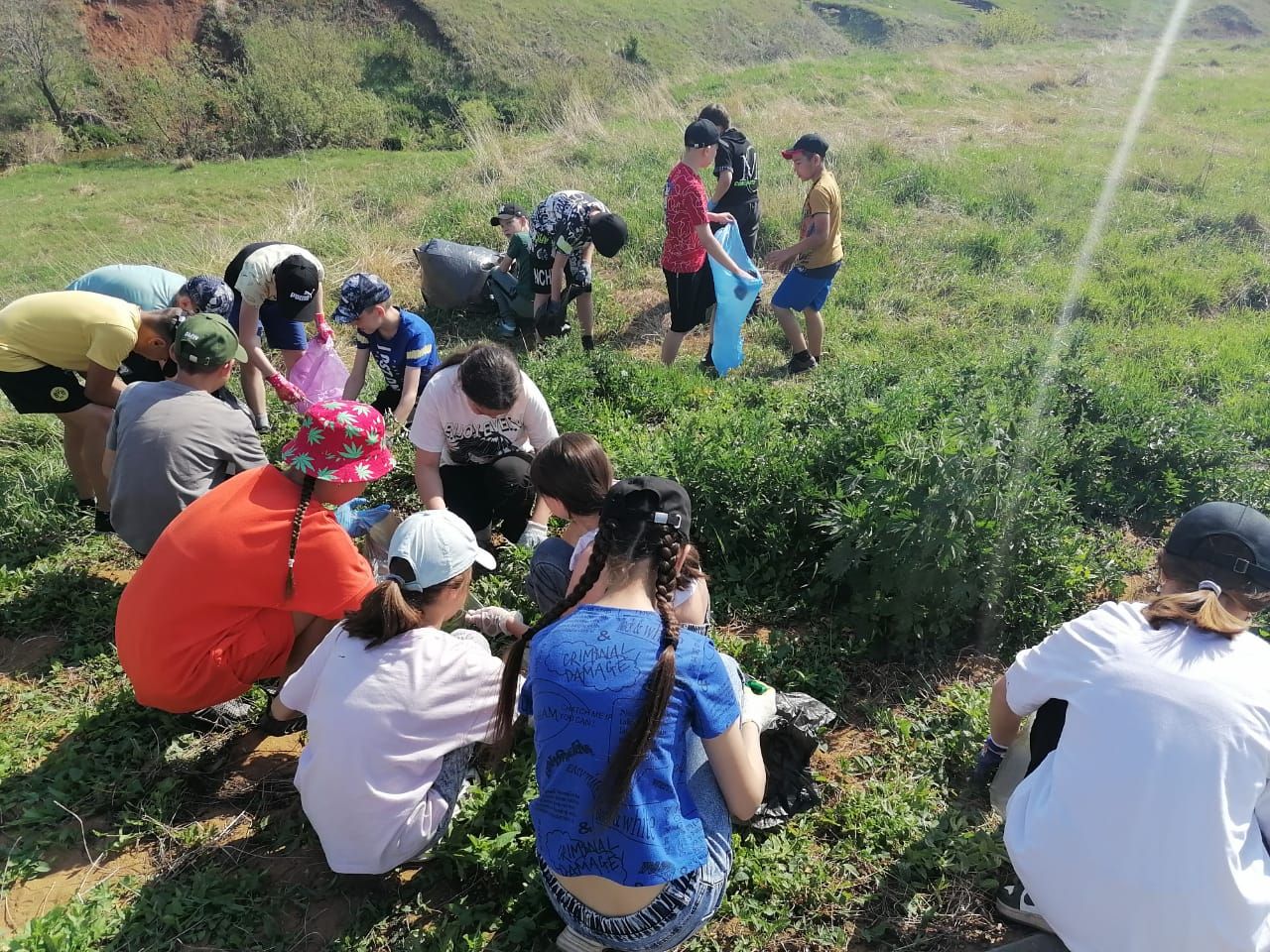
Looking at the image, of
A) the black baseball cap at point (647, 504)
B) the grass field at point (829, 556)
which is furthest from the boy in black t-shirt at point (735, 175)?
the black baseball cap at point (647, 504)

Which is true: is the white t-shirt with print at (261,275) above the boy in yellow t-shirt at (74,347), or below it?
above

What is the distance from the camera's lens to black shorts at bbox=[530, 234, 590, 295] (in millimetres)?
6562

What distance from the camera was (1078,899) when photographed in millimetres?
1894

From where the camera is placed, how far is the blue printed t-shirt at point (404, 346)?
4688 millimetres

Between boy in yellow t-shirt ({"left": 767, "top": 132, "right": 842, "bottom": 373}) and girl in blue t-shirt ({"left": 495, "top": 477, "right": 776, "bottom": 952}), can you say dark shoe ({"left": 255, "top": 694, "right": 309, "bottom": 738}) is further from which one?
boy in yellow t-shirt ({"left": 767, "top": 132, "right": 842, "bottom": 373})

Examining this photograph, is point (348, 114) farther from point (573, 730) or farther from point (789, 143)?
point (573, 730)

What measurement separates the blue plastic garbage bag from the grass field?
0.37 metres

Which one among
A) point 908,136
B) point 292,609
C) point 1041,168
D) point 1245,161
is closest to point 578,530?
point 292,609

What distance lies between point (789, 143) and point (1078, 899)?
41.0 feet

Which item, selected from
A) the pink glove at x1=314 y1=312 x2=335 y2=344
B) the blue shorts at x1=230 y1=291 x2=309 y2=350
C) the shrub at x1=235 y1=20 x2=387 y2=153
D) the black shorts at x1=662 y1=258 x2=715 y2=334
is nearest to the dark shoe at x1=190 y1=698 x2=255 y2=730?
the blue shorts at x1=230 y1=291 x2=309 y2=350

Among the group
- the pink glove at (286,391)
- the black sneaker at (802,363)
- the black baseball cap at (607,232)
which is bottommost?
the pink glove at (286,391)

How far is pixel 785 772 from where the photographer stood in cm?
281

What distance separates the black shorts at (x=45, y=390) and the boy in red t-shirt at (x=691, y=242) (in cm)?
371

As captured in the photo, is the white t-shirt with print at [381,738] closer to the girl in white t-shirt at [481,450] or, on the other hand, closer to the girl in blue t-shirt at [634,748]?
the girl in blue t-shirt at [634,748]
